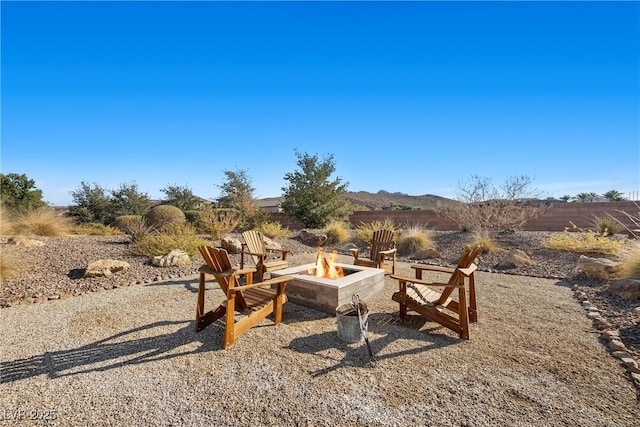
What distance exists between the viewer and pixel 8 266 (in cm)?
439

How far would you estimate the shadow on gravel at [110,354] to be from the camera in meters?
2.19

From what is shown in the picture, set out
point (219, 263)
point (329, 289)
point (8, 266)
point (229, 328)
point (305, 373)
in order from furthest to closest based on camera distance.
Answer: point (8, 266) → point (329, 289) → point (219, 263) → point (229, 328) → point (305, 373)

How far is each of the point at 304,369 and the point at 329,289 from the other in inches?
49.1

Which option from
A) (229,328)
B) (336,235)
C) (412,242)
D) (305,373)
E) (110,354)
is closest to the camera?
(305,373)

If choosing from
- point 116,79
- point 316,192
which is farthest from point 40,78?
point 316,192

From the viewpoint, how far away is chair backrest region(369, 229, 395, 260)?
5.24 metres

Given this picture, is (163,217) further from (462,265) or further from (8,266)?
(462,265)

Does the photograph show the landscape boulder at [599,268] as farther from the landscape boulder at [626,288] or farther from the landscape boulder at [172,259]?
the landscape boulder at [172,259]

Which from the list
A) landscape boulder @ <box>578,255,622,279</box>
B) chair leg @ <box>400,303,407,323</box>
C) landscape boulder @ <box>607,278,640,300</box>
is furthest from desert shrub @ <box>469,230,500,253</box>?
chair leg @ <box>400,303,407,323</box>

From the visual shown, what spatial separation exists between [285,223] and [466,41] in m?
9.61

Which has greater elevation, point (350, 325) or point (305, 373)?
point (350, 325)

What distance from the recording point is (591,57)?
6.33 meters

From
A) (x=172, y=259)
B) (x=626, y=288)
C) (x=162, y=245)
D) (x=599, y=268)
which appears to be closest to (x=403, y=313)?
(x=626, y=288)

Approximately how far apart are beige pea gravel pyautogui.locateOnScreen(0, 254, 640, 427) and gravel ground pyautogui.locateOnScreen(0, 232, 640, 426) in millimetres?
10
